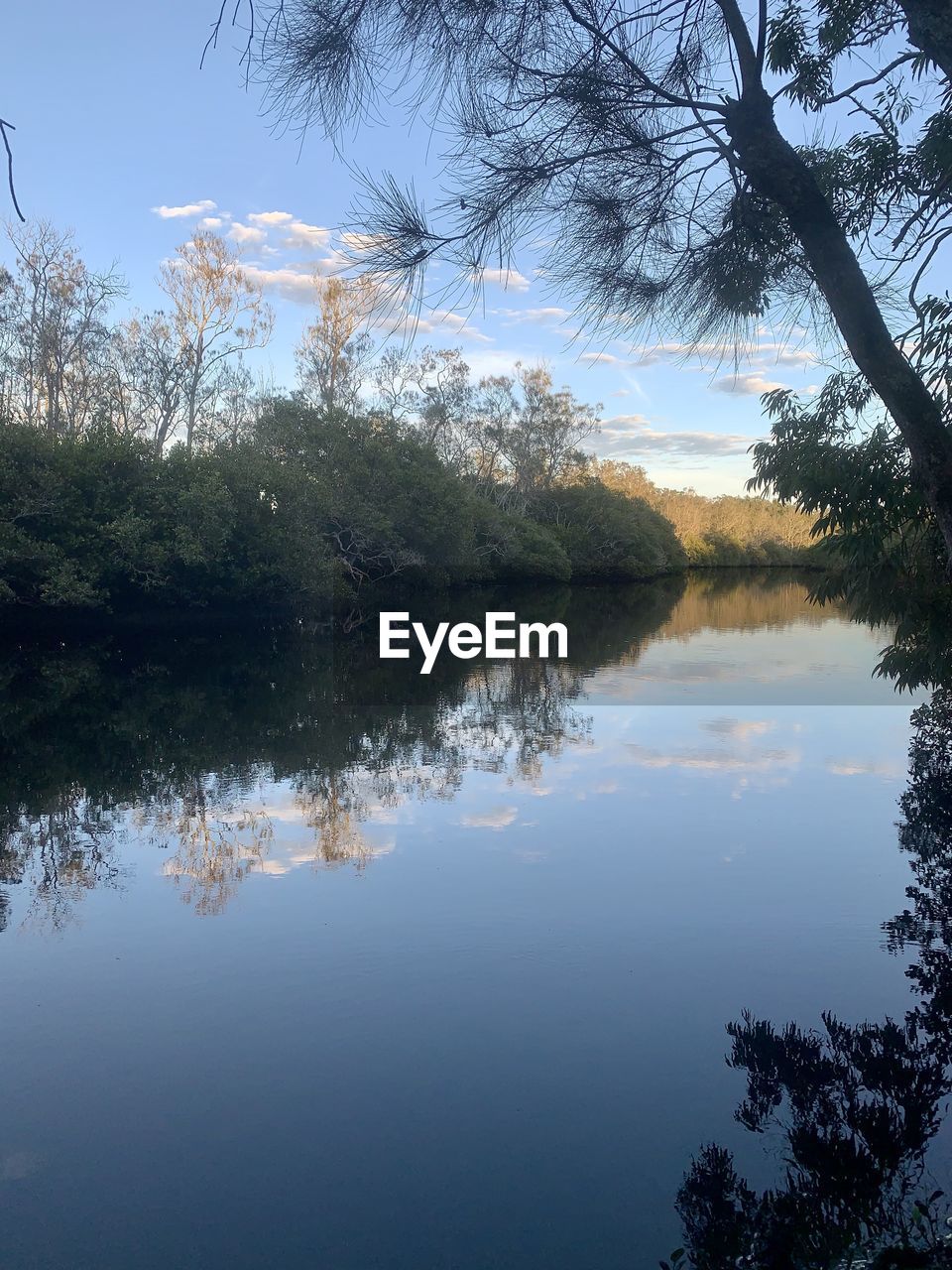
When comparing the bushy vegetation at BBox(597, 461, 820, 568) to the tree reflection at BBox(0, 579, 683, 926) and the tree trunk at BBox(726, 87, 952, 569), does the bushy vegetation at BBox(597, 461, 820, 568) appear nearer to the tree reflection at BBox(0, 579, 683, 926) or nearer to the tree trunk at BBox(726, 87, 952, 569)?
the tree reflection at BBox(0, 579, 683, 926)

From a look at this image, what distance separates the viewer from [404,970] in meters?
5.04

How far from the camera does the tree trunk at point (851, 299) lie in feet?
10.3

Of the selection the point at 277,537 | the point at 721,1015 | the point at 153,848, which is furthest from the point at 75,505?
the point at 721,1015

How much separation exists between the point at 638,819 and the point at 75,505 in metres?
15.6

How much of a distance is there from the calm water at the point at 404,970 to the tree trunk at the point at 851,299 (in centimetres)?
237

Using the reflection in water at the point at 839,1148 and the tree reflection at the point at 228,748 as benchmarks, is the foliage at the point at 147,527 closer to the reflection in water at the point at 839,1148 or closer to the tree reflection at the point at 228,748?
the tree reflection at the point at 228,748

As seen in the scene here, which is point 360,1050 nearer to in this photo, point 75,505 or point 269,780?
point 269,780

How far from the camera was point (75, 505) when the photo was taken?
19969mm

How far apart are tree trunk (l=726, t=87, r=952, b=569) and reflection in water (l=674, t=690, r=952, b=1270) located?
6.57 ft

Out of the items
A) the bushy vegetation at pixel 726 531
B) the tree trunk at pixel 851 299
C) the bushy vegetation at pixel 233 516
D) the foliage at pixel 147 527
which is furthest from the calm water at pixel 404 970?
the bushy vegetation at pixel 726 531

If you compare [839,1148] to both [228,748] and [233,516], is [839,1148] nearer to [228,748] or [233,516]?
[228,748]

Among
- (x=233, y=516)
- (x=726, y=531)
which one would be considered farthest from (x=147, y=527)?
(x=726, y=531)

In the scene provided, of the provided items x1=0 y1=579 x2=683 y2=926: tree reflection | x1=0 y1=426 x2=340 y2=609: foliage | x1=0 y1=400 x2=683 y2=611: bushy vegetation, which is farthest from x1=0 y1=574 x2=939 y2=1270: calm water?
x1=0 y1=400 x2=683 y2=611: bushy vegetation

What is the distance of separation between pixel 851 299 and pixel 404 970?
11.9 feet
